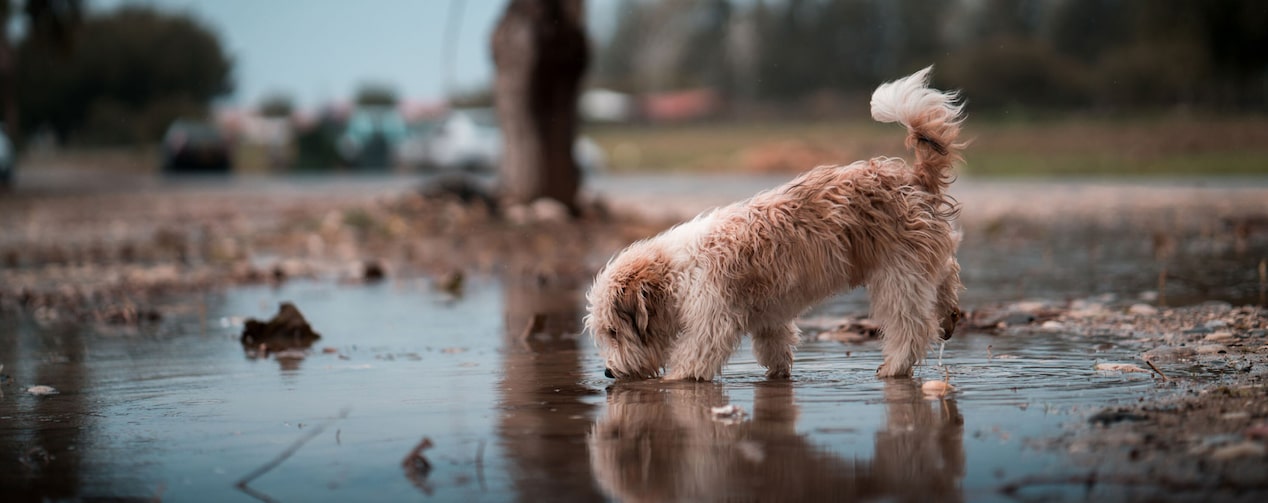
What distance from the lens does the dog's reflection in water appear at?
4.56 meters

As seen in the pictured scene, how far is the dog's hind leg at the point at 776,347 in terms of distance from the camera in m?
6.95

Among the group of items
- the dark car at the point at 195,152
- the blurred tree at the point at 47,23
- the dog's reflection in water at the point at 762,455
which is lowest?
the dog's reflection in water at the point at 762,455

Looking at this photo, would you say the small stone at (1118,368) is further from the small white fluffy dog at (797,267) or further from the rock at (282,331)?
the rock at (282,331)

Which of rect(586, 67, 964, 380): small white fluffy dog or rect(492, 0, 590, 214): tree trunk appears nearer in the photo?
rect(586, 67, 964, 380): small white fluffy dog

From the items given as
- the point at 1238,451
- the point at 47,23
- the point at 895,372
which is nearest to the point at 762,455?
the point at 1238,451

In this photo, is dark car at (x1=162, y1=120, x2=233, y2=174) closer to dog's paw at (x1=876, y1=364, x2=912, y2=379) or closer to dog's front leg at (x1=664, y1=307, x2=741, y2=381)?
dog's front leg at (x1=664, y1=307, x2=741, y2=381)

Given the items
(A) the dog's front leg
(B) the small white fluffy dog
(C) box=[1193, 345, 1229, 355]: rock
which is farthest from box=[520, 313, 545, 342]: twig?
(C) box=[1193, 345, 1229, 355]: rock

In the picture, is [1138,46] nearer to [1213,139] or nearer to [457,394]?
[1213,139]

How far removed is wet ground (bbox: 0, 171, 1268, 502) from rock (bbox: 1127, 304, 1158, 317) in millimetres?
30

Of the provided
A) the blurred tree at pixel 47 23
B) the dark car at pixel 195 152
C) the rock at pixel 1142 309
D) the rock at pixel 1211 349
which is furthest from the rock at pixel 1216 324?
the dark car at pixel 195 152

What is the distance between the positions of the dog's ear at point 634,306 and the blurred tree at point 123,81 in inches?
2724

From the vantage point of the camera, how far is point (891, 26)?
69188 mm

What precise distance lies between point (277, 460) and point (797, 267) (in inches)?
105

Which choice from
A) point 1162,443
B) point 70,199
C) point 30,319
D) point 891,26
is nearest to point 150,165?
point 70,199
